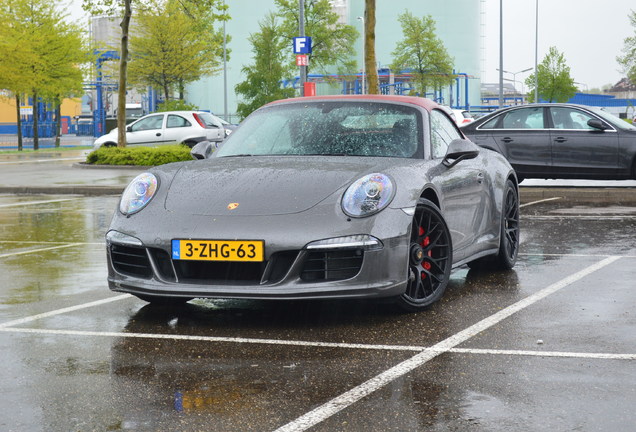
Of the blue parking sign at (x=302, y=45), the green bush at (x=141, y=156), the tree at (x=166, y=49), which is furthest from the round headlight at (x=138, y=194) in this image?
the tree at (x=166, y=49)

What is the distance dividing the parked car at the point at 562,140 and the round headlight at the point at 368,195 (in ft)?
33.9

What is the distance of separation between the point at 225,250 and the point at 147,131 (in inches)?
953

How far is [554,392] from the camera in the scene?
409cm

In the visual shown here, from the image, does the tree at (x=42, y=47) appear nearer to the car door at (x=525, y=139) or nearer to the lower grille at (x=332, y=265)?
the car door at (x=525, y=139)

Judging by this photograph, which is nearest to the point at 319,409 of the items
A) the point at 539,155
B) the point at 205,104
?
the point at 539,155

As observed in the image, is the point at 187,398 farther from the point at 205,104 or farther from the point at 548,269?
the point at 205,104

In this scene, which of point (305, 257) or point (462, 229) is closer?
point (305, 257)

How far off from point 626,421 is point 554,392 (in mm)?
457

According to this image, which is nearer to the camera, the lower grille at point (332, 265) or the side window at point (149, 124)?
the lower grille at point (332, 265)

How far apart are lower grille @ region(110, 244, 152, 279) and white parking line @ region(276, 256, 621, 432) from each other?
5.72 feet

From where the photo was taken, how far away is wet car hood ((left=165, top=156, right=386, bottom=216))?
5.57m

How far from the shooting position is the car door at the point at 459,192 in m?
6.48

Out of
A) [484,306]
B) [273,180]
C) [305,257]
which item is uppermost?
[273,180]

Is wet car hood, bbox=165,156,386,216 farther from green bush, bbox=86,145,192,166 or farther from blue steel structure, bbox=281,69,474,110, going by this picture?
blue steel structure, bbox=281,69,474,110
